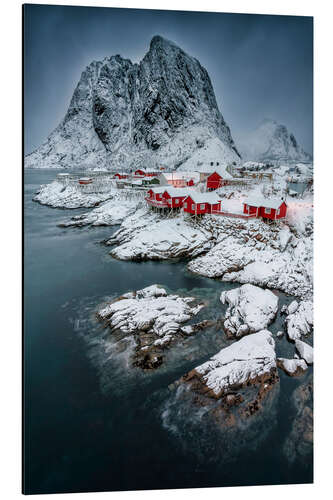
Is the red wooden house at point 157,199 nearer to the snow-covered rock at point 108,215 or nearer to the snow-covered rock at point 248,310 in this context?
the snow-covered rock at point 108,215

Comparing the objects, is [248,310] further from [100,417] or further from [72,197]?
[72,197]

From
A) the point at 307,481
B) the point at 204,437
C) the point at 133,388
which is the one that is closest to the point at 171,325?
the point at 133,388

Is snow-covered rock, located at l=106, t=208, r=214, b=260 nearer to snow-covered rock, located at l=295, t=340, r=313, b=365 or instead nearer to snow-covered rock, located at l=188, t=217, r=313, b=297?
snow-covered rock, located at l=188, t=217, r=313, b=297

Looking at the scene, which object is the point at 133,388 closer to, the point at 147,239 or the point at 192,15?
the point at 147,239

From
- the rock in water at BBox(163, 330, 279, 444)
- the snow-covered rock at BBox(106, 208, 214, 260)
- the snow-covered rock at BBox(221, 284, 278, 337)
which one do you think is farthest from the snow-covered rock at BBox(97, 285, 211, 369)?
the snow-covered rock at BBox(106, 208, 214, 260)

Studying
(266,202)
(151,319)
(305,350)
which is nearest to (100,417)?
(151,319)

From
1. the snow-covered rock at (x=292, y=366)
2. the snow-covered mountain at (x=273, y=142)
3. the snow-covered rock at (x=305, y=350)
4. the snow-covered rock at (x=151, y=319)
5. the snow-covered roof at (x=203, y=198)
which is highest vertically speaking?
the snow-covered mountain at (x=273, y=142)

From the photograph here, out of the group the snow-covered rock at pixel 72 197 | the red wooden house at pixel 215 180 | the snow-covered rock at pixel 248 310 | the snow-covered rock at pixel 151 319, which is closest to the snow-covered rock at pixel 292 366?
the snow-covered rock at pixel 248 310
